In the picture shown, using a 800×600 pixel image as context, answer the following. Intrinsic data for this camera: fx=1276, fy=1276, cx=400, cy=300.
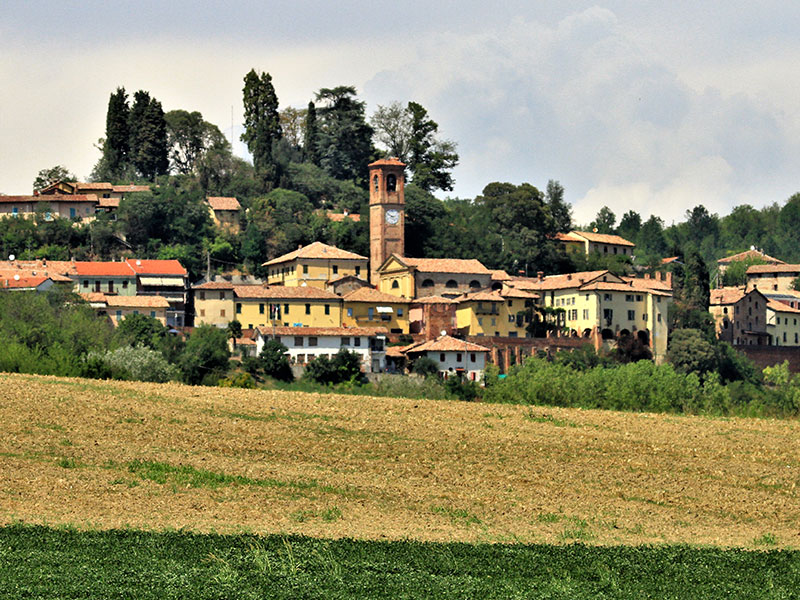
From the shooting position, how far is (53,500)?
27734mm

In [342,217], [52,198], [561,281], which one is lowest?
[561,281]

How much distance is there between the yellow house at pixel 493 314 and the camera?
297ft

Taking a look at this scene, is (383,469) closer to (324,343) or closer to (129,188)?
(324,343)

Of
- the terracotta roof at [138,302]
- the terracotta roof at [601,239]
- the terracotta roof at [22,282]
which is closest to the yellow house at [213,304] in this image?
the terracotta roof at [138,302]

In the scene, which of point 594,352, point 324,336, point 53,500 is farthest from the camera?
point 594,352

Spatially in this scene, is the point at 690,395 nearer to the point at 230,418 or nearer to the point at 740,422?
the point at 740,422

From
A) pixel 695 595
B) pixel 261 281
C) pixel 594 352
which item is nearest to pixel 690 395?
pixel 594 352

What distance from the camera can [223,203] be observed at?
11069 cm

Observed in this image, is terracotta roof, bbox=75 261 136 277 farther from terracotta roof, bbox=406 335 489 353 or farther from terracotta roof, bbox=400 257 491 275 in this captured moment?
terracotta roof, bbox=406 335 489 353

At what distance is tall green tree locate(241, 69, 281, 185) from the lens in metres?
118

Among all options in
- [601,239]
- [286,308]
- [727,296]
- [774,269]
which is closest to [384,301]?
[286,308]

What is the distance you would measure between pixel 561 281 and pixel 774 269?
1604 inches

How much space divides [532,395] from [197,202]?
52.9 m

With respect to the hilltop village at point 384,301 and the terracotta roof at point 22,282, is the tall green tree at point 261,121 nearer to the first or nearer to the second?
the hilltop village at point 384,301
